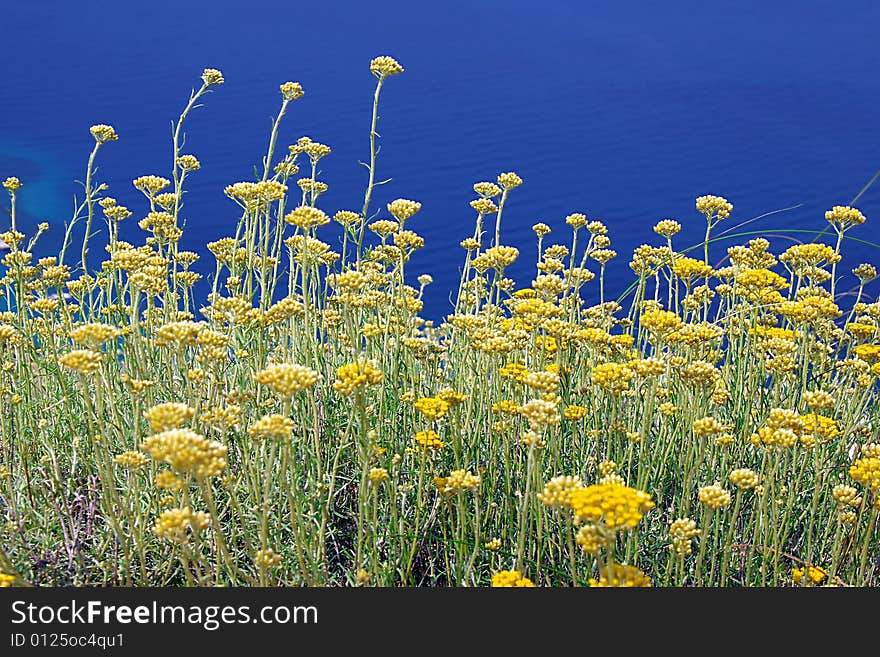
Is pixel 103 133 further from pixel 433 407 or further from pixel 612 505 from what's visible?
pixel 612 505

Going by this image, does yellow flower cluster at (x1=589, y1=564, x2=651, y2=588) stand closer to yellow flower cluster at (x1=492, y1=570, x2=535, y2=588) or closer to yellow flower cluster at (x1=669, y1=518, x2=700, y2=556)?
yellow flower cluster at (x1=492, y1=570, x2=535, y2=588)

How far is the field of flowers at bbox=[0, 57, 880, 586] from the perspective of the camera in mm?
1926

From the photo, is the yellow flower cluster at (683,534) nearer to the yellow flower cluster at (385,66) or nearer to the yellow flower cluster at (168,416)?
the yellow flower cluster at (168,416)

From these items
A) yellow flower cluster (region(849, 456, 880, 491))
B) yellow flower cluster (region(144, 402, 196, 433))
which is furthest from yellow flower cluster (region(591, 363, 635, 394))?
yellow flower cluster (region(144, 402, 196, 433))

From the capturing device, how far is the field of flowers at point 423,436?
1926 mm

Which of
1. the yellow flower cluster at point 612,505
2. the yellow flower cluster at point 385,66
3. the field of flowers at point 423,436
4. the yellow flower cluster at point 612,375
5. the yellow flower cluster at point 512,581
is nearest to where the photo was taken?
the yellow flower cluster at point 612,505

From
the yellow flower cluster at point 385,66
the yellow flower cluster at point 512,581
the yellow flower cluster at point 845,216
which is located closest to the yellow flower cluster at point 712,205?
the yellow flower cluster at point 845,216

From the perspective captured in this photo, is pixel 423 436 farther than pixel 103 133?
No

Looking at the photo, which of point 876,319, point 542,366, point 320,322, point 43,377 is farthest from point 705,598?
point 43,377

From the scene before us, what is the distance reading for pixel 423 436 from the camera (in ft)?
6.43

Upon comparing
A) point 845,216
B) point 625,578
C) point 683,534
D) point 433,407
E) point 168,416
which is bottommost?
point 625,578

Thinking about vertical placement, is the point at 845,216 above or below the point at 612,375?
above

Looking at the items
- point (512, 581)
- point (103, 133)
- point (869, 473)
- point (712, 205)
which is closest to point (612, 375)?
point (869, 473)

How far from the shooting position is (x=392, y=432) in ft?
8.36
